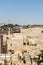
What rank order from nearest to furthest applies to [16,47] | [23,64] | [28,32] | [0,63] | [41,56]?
[0,63] < [23,64] < [41,56] < [16,47] < [28,32]

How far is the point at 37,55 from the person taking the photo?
18297 millimetres

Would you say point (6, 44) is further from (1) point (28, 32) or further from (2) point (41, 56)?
(1) point (28, 32)

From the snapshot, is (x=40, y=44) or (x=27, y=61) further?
(x=40, y=44)

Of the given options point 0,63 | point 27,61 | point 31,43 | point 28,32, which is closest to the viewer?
point 0,63

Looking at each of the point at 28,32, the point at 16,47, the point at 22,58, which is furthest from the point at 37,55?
the point at 28,32

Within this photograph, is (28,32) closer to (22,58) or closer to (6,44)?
(6,44)

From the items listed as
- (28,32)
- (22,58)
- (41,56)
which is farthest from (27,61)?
(28,32)

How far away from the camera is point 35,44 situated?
72.5 feet

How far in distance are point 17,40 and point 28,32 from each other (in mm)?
10085

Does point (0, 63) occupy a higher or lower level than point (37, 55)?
higher

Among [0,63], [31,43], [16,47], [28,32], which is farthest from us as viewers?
[28,32]

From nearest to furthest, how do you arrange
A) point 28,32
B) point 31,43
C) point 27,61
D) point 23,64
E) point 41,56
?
point 23,64 < point 27,61 < point 41,56 < point 31,43 < point 28,32

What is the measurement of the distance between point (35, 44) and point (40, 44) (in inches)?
27.5

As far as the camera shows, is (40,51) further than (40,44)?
No
